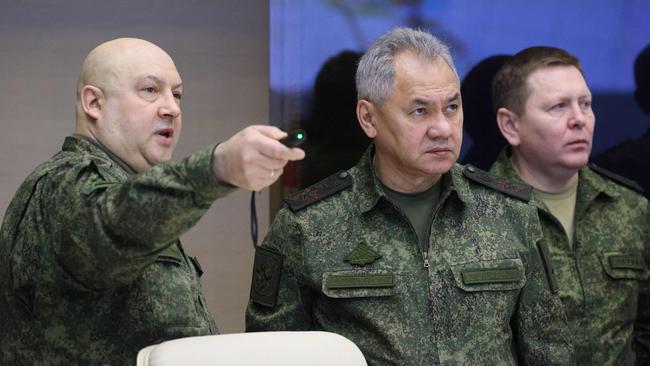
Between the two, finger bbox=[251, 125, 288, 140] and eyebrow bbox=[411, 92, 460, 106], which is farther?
eyebrow bbox=[411, 92, 460, 106]

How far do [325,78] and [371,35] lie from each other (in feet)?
0.75

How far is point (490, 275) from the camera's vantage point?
323cm

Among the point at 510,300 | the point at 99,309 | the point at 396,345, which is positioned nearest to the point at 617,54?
the point at 510,300

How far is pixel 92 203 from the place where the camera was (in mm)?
2461

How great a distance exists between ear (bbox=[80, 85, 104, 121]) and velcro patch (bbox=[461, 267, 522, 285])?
3.53 feet

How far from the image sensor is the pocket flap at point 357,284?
316cm

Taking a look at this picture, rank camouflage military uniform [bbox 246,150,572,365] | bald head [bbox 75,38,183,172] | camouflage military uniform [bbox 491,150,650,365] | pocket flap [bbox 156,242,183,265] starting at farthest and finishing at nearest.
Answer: camouflage military uniform [bbox 491,150,650,365]
camouflage military uniform [bbox 246,150,572,365]
bald head [bbox 75,38,183,172]
pocket flap [bbox 156,242,183,265]

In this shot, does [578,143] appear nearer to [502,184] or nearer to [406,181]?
[502,184]

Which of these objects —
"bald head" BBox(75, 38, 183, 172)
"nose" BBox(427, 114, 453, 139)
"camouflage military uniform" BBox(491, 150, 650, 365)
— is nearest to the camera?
"bald head" BBox(75, 38, 183, 172)

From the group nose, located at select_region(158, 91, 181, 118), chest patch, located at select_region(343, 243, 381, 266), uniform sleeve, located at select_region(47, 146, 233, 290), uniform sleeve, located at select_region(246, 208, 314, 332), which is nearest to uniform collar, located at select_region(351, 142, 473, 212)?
chest patch, located at select_region(343, 243, 381, 266)

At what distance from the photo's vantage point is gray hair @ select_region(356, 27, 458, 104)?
131 inches

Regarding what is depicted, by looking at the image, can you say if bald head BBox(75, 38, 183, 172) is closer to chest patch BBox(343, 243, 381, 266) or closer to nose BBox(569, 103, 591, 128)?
chest patch BBox(343, 243, 381, 266)

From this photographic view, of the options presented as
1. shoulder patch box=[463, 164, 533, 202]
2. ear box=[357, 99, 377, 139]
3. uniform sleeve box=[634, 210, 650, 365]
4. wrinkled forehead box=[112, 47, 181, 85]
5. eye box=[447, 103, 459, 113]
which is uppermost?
wrinkled forehead box=[112, 47, 181, 85]

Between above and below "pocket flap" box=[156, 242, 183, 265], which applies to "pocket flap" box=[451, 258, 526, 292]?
below
